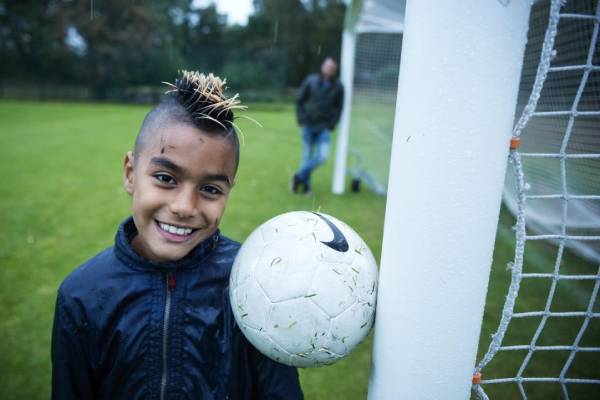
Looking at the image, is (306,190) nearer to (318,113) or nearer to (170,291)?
(318,113)

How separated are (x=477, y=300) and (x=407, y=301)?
0.53ft

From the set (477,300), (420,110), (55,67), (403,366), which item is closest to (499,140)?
(420,110)

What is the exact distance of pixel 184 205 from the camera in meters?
1.15

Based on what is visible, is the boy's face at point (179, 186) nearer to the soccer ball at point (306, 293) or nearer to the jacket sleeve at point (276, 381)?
the soccer ball at point (306, 293)

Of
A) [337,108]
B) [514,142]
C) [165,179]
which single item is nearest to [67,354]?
[165,179]

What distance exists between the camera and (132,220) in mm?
1374

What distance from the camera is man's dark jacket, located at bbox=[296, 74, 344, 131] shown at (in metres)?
5.45

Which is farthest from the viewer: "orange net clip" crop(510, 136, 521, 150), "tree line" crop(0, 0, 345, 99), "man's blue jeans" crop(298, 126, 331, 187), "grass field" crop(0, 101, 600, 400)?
"tree line" crop(0, 0, 345, 99)

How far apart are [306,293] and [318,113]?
15.5 ft

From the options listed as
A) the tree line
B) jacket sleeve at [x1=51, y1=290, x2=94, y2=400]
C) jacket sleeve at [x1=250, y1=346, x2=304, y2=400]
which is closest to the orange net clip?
jacket sleeve at [x1=250, y1=346, x2=304, y2=400]

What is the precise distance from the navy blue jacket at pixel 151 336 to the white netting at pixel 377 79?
438cm

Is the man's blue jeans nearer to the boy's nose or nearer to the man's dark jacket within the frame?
the man's dark jacket

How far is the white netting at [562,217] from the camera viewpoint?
122 centimetres

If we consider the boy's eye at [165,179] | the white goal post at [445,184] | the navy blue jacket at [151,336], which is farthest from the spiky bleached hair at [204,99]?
the white goal post at [445,184]
